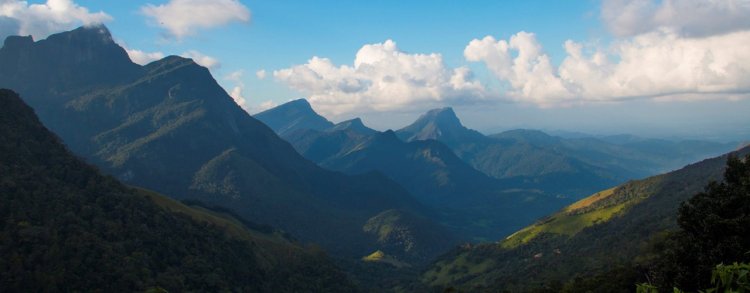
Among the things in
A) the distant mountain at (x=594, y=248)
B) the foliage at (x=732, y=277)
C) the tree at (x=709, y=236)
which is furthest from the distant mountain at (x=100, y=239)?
the foliage at (x=732, y=277)

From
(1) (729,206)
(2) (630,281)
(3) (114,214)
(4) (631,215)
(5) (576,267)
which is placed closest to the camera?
(1) (729,206)

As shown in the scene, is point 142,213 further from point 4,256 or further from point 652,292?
point 652,292

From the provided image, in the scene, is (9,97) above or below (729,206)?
above

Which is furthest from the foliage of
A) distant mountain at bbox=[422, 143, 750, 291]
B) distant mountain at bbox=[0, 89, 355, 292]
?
distant mountain at bbox=[422, 143, 750, 291]

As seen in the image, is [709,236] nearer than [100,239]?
Yes

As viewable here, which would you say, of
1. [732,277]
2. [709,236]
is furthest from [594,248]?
[732,277]

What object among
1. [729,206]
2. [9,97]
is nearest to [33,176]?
[9,97]

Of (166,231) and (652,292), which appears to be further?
(166,231)

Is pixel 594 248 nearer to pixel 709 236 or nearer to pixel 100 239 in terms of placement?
pixel 709 236

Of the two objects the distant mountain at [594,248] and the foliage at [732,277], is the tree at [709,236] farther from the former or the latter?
the distant mountain at [594,248]
